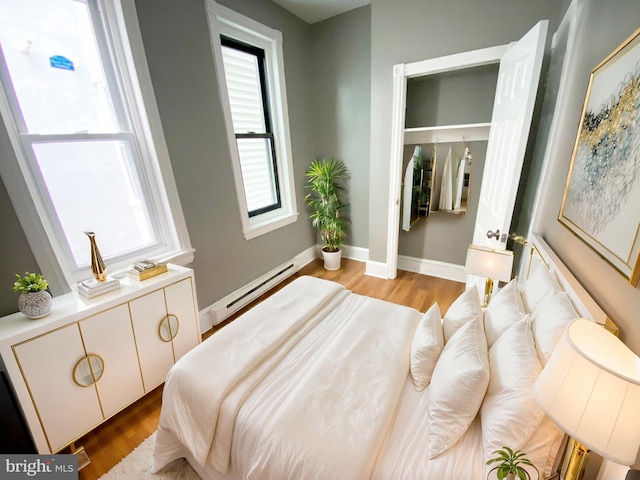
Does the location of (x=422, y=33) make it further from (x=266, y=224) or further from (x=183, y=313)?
(x=183, y=313)

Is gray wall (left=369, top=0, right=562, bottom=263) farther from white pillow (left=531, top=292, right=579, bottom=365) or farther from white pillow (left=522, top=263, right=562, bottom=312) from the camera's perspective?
white pillow (left=531, top=292, right=579, bottom=365)

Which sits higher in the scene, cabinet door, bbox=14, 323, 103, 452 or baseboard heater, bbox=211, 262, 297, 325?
cabinet door, bbox=14, 323, 103, 452

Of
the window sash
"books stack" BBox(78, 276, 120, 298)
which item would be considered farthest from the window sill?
"books stack" BBox(78, 276, 120, 298)

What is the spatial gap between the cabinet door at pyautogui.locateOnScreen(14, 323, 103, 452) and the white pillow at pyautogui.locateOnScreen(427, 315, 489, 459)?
1.69 meters

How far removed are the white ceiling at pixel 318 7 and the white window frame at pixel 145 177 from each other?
164cm

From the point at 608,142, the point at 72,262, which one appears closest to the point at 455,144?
the point at 608,142

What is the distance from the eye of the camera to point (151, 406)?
5.74ft

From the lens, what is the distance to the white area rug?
4.37 feet

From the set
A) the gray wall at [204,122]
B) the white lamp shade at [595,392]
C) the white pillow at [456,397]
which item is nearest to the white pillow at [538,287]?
the white pillow at [456,397]

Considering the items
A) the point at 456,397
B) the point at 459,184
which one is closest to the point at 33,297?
the point at 456,397

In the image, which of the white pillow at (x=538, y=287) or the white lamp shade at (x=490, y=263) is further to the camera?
the white lamp shade at (x=490, y=263)

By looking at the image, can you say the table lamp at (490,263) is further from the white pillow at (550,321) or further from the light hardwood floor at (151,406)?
the light hardwood floor at (151,406)

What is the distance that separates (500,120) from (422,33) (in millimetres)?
1077

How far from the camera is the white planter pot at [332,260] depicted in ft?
11.6
